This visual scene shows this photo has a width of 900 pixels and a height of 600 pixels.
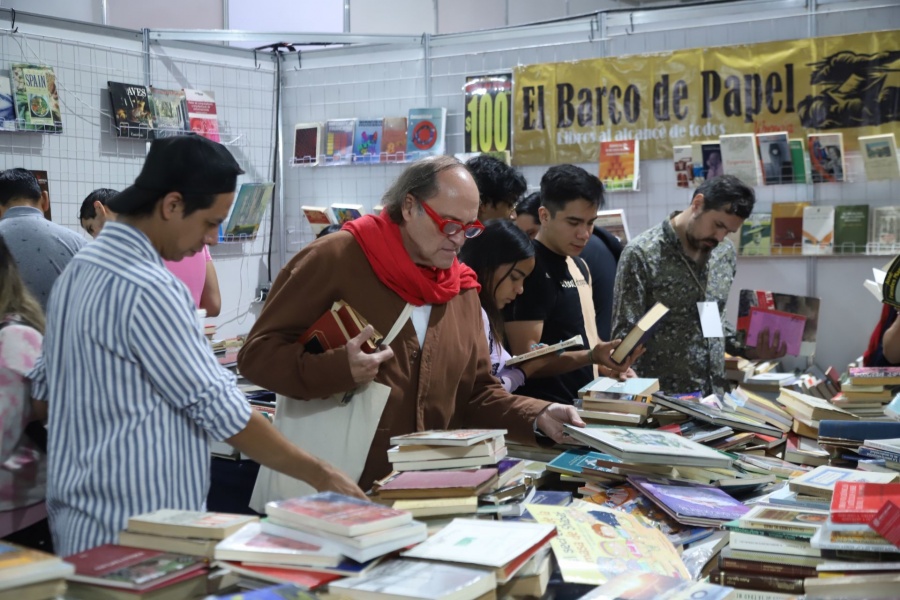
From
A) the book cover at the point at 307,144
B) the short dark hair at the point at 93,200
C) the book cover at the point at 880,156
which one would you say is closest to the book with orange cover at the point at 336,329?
the short dark hair at the point at 93,200

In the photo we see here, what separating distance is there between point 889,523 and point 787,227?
135 inches

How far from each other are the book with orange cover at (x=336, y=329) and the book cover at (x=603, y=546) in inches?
24.9

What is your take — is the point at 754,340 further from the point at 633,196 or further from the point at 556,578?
the point at 556,578

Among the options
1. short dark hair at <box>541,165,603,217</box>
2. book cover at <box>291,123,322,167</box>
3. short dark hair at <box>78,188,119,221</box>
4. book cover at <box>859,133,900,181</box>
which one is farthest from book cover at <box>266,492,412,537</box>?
book cover at <box>291,123,322,167</box>

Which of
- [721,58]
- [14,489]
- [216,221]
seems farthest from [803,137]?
[14,489]

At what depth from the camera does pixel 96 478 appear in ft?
5.75

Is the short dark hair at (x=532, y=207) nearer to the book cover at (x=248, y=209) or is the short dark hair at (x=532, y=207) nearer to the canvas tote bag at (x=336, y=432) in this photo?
the canvas tote bag at (x=336, y=432)

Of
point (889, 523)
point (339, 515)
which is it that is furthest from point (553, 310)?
point (339, 515)

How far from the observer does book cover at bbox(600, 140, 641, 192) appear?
515 centimetres

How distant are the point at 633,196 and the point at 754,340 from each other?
1048 millimetres

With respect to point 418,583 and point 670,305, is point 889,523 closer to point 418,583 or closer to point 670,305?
point 418,583

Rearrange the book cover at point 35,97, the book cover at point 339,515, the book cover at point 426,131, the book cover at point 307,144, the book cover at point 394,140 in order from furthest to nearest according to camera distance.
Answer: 1. the book cover at point 307,144
2. the book cover at point 394,140
3. the book cover at point 426,131
4. the book cover at point 35,97
5. the book cover at point 339,515

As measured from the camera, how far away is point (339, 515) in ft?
4.96

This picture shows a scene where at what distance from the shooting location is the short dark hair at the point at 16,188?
3787 millimetres
